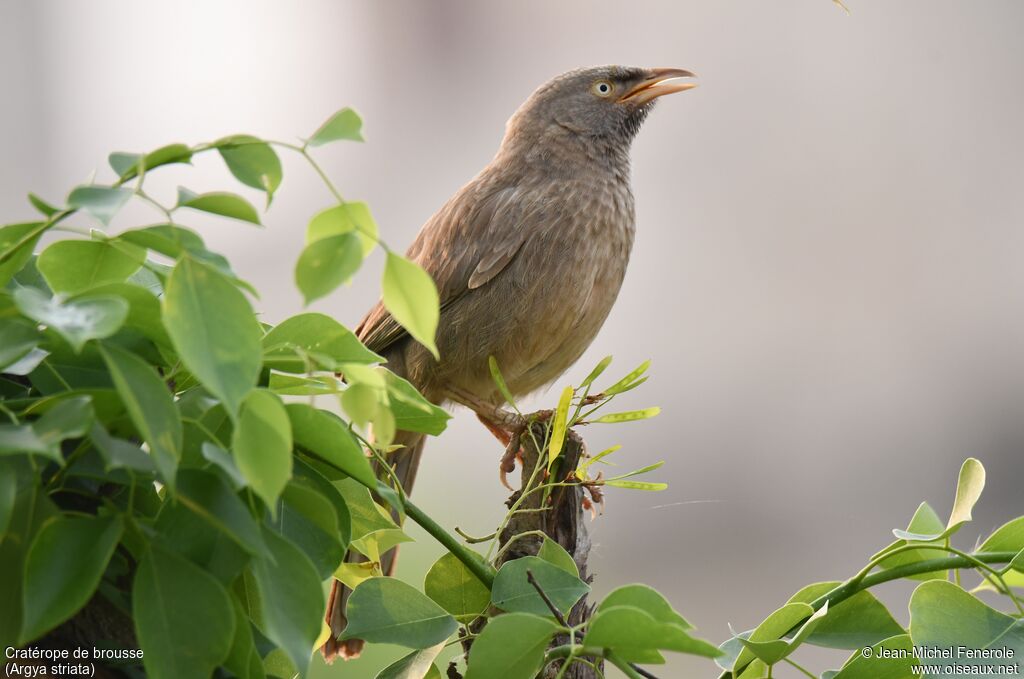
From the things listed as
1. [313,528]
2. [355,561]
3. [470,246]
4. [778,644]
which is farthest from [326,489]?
[470,246]

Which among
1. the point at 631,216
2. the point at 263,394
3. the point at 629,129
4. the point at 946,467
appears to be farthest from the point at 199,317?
the point at 946,467

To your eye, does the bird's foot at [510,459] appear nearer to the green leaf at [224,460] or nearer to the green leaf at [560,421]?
the green leaf at [560,421]

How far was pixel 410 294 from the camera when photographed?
102 centimetres

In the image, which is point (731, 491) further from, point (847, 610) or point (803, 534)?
point (847, 610)

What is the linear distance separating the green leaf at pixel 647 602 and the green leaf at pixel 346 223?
0.48 metres

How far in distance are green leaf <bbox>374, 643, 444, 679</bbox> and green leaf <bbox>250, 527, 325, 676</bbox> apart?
0.45 m

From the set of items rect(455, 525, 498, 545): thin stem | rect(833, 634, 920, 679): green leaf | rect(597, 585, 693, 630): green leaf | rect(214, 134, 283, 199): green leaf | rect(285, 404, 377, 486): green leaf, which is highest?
rect(214, 134, 283, 199): green leaf

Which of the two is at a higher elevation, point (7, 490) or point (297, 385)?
point (297, 385)

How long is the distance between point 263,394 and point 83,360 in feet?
1.05

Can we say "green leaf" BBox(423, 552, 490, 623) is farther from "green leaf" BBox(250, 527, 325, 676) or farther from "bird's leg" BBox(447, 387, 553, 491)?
Answer: "bird's leg" BBox(447, 387, 553, 491)

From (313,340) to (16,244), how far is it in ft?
1.02

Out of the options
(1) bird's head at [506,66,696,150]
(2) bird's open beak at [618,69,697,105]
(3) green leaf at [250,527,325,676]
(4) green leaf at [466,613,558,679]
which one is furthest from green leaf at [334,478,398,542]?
(2) bird's open beak at [618,69,697,105]

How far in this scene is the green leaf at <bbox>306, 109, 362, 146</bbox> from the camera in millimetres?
1032

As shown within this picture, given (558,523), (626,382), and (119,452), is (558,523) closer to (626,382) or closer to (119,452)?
(626,382)
